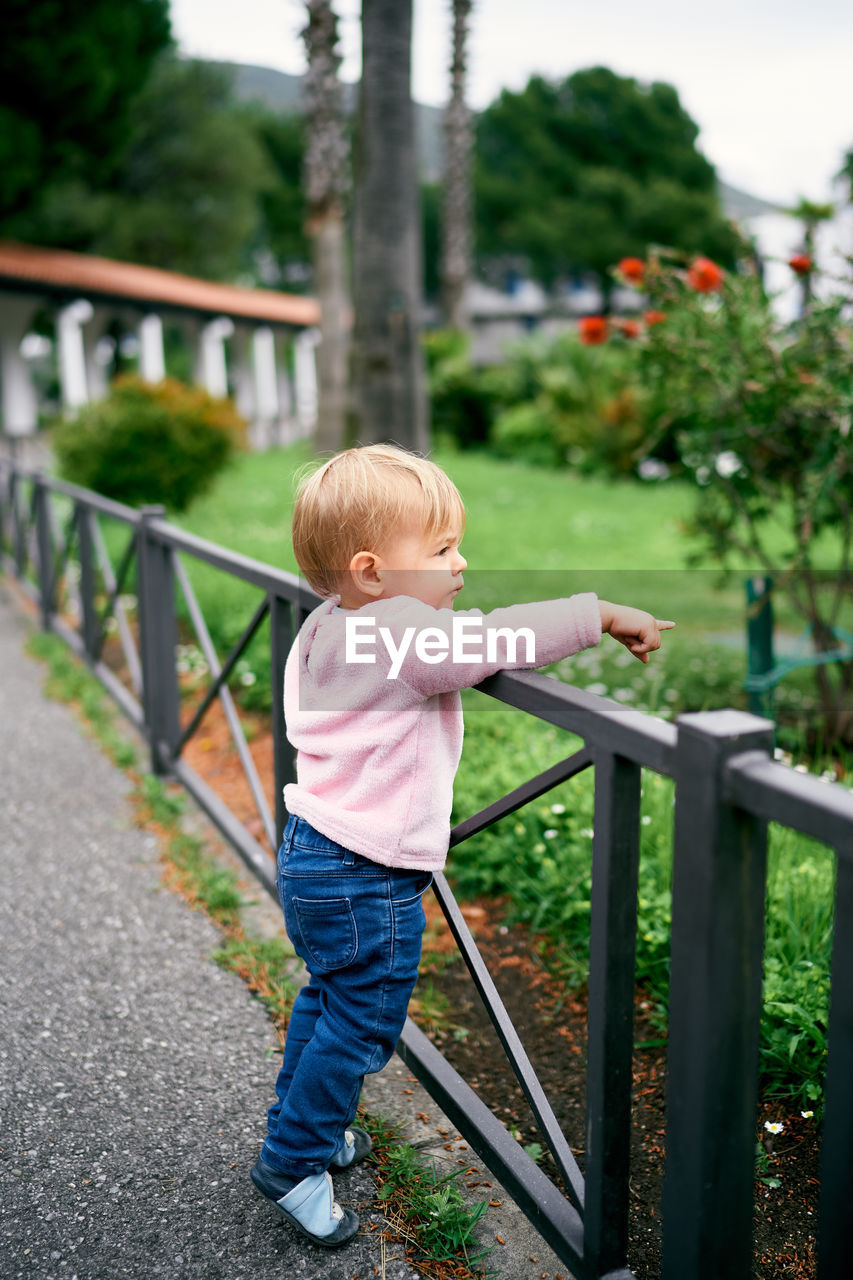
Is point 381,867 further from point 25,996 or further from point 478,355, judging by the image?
point 478,355

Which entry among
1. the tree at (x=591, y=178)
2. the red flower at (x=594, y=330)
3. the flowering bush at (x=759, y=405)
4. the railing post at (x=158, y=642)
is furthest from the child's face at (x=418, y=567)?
the tree at (x=591, y=178)

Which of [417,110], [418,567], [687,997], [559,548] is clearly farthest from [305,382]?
[687,997]

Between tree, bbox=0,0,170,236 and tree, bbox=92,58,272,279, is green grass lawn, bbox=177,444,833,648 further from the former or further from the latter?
tree, bbox=92,58,272,279

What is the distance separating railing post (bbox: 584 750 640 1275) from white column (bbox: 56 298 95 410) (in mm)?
23398

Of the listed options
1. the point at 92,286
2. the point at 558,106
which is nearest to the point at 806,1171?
the point at 92,286

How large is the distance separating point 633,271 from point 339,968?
3725 millimetres

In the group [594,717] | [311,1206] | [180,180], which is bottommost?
[311,1206]

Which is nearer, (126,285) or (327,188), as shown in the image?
(327,188)

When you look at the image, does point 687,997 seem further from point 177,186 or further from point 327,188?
point 177,186

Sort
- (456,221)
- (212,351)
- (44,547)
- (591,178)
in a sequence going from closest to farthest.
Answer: (44,547) → (456,221) → (212,351) → (591,178)

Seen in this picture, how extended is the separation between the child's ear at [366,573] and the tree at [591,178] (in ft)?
143

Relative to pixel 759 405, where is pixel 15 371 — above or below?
below

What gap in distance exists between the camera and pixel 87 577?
5961 millimetres
